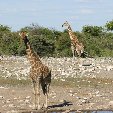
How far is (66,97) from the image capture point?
19.9 m

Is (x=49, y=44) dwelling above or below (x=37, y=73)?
above

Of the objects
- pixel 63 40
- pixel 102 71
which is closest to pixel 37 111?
pixel 102 71

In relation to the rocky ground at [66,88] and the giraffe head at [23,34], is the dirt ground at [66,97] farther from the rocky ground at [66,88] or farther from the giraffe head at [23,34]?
the giraffe head at [23,34]

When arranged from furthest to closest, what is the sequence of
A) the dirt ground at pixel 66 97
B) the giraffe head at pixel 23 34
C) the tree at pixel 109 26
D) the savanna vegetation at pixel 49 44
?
the tree at pixel 109 26 → the savanna vegetation at pixel 49 44 → the dirt ground at pixel 66 97 → the giraffe head at pixel 23 34

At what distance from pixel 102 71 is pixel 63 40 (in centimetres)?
1722

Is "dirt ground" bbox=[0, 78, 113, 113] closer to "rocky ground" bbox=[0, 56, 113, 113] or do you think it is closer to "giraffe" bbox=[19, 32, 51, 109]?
"rocky ground" bbox=[0, 56, 113, 113]

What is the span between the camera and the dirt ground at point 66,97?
17.6m

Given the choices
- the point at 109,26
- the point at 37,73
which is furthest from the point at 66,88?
the point at 109,26

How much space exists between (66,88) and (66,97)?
7.56ft

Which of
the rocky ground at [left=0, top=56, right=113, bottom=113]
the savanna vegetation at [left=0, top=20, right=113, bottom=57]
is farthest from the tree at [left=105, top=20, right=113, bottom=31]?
the rocky ground at [left=0, top=56, right=113, bottom=113]

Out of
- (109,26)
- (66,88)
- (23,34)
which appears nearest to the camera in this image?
(23,34)

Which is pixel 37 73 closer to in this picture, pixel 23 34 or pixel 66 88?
pixel 23 34

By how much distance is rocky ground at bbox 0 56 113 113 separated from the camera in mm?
17875

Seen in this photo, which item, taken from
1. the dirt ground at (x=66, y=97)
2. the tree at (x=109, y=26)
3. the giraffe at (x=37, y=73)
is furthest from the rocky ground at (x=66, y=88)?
the tree at (x=109, y=26)
